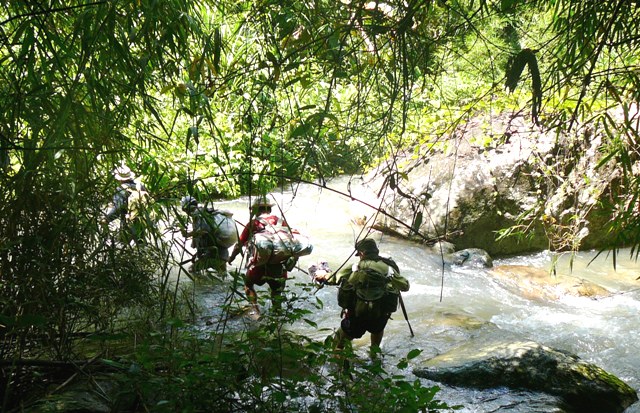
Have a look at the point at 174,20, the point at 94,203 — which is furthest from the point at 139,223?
the point at 174,20

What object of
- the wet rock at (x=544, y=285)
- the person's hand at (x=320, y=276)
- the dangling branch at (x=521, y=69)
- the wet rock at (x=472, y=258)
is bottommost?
the wet rock at (x=544, y=285)

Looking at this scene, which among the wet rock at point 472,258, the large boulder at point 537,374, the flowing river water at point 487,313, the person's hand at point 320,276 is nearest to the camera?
the large boulder at point 537,374

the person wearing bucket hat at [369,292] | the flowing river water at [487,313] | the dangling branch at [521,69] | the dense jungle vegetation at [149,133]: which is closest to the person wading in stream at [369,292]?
the person wearing bucket hat at [369,292]

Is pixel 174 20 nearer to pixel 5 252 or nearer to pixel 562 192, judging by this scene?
pixel 5 252

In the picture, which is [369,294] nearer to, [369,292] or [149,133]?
[369,292]

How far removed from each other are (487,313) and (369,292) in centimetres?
303

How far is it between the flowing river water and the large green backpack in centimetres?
45

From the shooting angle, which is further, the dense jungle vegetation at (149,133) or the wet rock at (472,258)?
the wet rock at (472,258)

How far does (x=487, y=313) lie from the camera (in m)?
7.60

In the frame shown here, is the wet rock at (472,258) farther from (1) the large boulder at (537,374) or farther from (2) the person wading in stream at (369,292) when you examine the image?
(2) the person wading in stream at (369,292)

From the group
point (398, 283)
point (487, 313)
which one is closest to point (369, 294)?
point (398, 283)

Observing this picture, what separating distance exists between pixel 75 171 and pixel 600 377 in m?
4.52

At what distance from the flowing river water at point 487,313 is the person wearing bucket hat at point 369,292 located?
0.43 metres

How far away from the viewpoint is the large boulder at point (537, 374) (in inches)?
191
